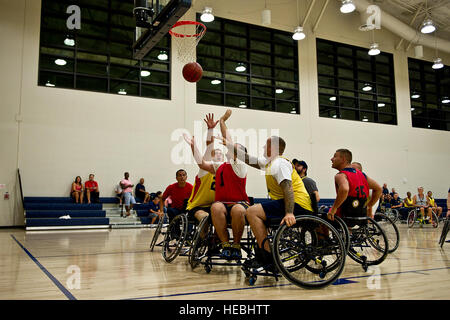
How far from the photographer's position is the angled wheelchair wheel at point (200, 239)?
311 cm

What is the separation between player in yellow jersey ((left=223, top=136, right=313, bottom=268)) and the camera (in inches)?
104

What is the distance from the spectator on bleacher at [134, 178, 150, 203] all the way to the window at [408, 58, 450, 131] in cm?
1108

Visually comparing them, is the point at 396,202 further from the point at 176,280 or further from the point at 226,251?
the point at 176,280

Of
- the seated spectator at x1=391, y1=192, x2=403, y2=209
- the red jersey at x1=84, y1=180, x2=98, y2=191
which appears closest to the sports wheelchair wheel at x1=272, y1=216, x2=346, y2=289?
the red jersey at x1=84, y1=180, x2=98, y2=191

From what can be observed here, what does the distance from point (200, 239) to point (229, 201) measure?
0.44 m

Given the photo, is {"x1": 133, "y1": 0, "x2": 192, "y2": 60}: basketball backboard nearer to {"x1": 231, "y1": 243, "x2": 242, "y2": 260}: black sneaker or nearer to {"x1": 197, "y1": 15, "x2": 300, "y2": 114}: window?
{"x1": 231, "y1": 243, "x2": 242, "y2": 260}: black sneaker

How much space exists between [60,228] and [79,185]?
1.39m

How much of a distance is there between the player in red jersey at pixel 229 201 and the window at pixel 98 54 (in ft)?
26.5

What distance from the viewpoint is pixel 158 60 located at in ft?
37.2

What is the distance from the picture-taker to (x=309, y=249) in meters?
2.65

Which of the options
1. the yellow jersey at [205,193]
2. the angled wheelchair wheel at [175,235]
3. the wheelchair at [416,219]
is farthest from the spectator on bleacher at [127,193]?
the wheelchair at [416,219]

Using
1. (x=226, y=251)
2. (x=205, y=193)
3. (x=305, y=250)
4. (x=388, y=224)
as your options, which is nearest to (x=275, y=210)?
(x=305, y=250)

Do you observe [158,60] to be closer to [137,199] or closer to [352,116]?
[137,199]

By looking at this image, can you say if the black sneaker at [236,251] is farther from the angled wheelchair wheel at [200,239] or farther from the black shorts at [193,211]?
the black shorts at [193,211]
